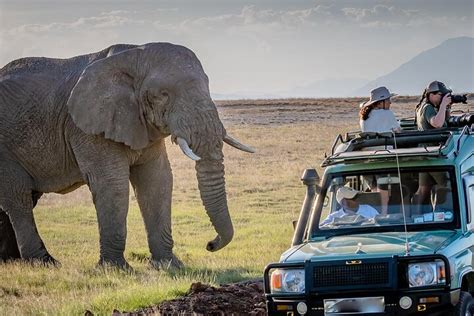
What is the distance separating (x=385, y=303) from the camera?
10.0 meters

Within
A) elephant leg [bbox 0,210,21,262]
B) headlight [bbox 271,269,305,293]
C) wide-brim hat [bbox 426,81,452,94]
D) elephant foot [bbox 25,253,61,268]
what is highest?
wide-brim hat [bbox 426,81,452,94]

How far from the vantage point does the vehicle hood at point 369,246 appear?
1020 cm

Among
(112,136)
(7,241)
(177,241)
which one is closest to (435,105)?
(112,136)

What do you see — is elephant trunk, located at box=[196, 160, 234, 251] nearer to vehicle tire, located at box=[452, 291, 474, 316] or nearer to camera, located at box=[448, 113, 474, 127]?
camera, located at box=[448, 113, 474, 127]

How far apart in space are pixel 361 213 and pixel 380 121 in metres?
2.10

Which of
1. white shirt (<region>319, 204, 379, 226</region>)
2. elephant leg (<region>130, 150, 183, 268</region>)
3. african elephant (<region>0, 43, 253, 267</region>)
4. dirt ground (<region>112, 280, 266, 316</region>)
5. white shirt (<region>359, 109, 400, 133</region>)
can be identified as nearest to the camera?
white shirt (<region>319, 204, 379, 226</region>)

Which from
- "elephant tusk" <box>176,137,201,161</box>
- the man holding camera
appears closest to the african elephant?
"elephant tusk" <box>176,137,201,161</box>

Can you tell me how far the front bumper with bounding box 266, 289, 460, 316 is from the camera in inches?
391

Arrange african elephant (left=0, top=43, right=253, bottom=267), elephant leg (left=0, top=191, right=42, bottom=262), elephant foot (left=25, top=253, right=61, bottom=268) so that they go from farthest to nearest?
elephant leg (left=0, top=191, right=42, bottom=262), elephant foot (left=25, top=253, right=61, bottom=268), african elephant (left=0, top=43, right=253, bottom=267)

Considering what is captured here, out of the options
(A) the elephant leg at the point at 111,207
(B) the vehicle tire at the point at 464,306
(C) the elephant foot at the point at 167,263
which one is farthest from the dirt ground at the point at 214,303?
(A) the elephant leg at the point at 111,207

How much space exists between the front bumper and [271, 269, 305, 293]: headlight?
72mm

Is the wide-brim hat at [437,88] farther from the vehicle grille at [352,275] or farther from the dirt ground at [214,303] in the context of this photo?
the vehicle grille at [352,275]

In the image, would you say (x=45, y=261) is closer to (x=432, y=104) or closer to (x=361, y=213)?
(x=432, y=104)

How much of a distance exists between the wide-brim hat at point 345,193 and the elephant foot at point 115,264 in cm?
686
